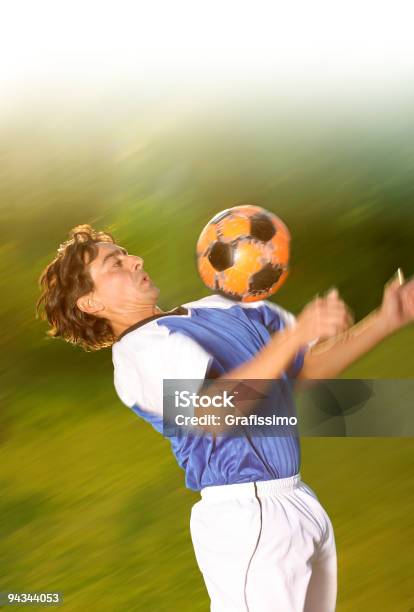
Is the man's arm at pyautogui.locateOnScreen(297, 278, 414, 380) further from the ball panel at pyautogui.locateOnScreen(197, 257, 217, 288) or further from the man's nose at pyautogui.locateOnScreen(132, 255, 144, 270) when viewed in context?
the man's nose at pyautogui.locateOnScreen(132, 255, 144, 270)

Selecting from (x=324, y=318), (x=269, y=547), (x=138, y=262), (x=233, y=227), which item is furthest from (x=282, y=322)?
(x=269, y=547)

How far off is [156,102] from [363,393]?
32.2 inches

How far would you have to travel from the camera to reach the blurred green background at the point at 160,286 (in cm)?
174

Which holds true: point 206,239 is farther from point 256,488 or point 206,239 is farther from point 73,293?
point 256,488

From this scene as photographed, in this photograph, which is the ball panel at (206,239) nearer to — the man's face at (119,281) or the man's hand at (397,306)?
the man's face at (119,281)

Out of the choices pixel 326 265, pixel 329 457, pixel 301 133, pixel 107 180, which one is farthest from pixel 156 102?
pixel 329 457

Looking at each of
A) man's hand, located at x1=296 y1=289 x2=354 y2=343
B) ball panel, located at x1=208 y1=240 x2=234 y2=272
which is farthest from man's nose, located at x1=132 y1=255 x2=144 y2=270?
man's hand, located at x1=296 y1=289 x2=354 y2=343

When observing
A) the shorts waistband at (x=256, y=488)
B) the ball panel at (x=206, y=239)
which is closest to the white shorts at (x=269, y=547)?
the shorts waistband at (x=256, y=488)

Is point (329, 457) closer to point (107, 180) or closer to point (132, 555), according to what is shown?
point (132, 555)

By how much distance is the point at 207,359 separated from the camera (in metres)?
1.67

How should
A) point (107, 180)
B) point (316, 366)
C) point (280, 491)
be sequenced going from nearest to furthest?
point (280, 491), point (316, 366), point (107, 180)

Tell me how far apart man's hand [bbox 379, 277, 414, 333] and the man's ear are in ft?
2.05

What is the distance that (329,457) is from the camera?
68.5 inches

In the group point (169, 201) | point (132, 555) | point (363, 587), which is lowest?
point (363, 587)
